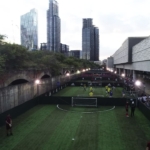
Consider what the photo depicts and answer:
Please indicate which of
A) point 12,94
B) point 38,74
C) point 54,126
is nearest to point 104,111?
point 54,126

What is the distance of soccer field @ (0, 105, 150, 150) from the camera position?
15.3m

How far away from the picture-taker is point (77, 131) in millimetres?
18656

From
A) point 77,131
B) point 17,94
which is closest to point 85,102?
point 17,94

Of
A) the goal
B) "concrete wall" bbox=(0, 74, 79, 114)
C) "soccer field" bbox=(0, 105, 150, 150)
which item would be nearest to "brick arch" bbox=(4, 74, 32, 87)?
"concrete wall" bbox=(0, 74, 79, 114)

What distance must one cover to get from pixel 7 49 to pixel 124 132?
3163cm

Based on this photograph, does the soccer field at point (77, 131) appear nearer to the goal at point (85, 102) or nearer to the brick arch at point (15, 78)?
the goal at point (85, 102)

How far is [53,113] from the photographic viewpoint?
26.1 meters

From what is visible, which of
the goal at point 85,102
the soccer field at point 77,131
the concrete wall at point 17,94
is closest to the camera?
the soccer field at point 77,131

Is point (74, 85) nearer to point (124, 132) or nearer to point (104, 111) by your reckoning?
point (104, 111)

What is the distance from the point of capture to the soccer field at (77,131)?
15305 mm

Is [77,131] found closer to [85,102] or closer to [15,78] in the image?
[85,102]

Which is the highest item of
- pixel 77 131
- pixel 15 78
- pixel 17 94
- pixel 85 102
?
pixel 15 78

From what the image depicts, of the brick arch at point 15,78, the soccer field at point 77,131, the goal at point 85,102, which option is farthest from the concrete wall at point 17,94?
the goal at point 85,102

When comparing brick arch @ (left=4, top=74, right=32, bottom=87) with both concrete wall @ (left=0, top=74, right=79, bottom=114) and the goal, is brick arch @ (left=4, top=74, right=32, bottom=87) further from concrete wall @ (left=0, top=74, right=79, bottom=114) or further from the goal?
the goal
